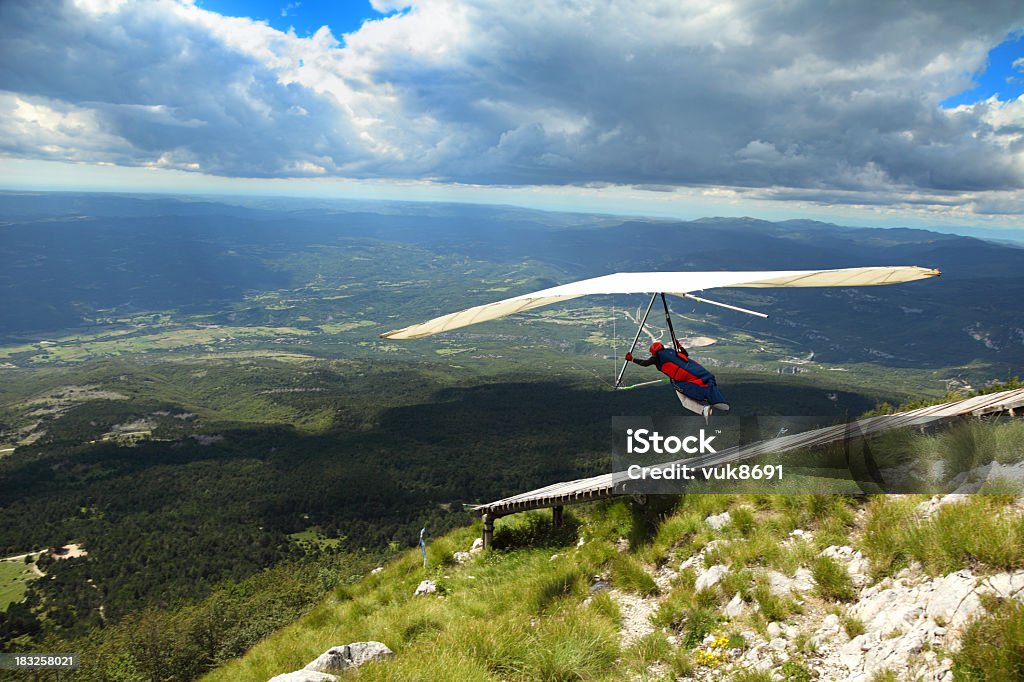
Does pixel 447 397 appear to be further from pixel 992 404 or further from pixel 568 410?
pixel 992 404

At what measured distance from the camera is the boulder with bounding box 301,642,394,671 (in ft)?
27.6

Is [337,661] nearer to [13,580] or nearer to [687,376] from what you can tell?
[687,376]

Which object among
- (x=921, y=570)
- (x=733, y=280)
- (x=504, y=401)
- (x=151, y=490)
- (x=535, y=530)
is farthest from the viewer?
(x=504, y=401)

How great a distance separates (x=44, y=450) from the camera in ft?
489

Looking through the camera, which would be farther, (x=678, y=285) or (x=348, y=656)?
(x=678, y=285)

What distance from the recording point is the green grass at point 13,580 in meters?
83.8

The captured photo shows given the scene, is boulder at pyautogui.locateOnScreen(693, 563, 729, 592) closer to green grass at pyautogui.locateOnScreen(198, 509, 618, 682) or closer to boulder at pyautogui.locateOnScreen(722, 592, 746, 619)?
boulder at pyautogui.locateOnScreen(722, 592, 746, 619)

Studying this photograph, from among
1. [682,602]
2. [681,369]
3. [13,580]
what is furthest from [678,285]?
[13,580]

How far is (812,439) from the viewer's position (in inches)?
460

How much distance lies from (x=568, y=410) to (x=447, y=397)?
50.1 metres

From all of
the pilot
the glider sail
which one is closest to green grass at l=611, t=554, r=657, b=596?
the pilot

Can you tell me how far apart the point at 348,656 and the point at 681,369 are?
34.5 feet

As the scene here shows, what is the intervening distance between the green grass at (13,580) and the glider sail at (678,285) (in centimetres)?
11444

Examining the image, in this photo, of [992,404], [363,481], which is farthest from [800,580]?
[363,481]
